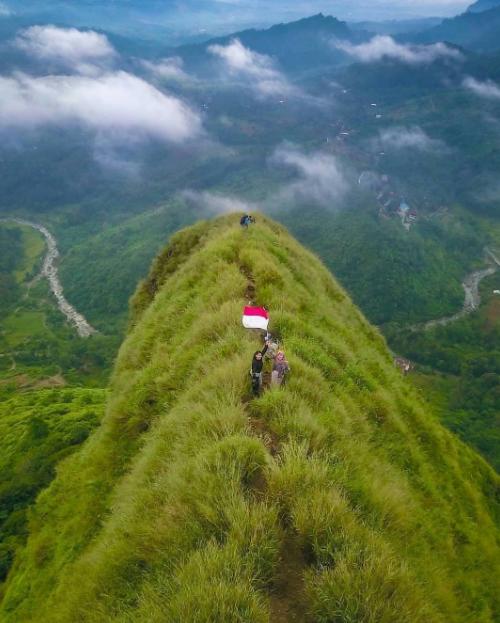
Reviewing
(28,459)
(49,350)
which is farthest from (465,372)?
(28,459)

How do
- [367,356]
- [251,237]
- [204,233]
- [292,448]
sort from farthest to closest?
[204,233]
[251,237]
[367,356]
[292,448]

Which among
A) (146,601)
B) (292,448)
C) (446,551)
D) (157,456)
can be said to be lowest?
(446,551)

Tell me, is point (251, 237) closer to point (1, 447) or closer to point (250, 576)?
point (250, 576)

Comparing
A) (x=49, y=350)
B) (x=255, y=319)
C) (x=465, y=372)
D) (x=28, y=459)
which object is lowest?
(x=49, y=350)

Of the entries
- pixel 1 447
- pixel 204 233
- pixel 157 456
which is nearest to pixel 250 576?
pixel 157 456

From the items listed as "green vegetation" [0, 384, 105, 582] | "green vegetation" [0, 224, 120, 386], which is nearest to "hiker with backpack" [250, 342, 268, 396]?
"green vegetation" [0, 384, 105, 582]

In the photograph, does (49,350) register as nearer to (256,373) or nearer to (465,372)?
(465,372)

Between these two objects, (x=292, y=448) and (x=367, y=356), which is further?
(x=367, y=356)
